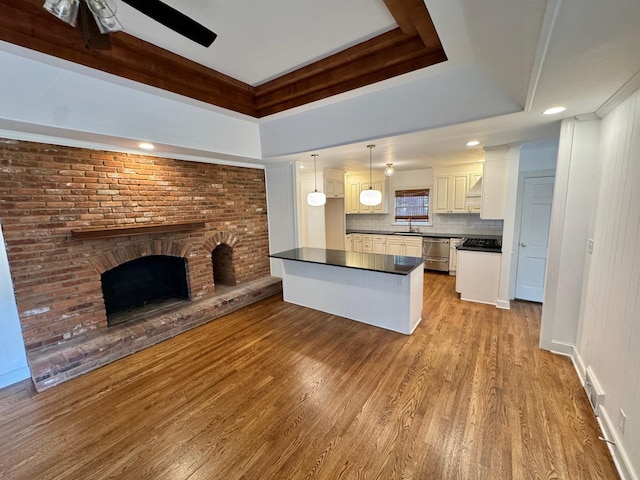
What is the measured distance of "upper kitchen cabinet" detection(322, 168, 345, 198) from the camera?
5.45 metres

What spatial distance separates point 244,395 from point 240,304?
6.54ft

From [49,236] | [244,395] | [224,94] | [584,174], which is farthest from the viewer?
[224,94]

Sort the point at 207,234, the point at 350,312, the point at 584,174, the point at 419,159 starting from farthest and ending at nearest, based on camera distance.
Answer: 1. the point at 419,159
2. the point at 207,234
3. the point at 350,312
4. the point at 584,174

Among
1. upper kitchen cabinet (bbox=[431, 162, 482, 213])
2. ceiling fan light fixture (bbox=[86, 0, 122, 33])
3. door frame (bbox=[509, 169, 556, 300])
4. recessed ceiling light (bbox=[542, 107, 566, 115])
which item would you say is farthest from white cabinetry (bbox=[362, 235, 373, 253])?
ceiling fan light fixture (bbox=[86, 0, 122, 33])

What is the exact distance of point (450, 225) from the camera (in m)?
5.80

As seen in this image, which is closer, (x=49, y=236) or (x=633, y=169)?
(x=633, y=169)

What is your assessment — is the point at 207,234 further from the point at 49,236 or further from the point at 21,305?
the point at 21,305

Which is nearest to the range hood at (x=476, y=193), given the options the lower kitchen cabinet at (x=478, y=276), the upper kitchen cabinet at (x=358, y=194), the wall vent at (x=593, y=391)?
the lower kitchen cabinet at (x=478, y=276)

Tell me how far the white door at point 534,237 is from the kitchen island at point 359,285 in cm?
190

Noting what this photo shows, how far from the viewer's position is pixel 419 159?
15.2 ft

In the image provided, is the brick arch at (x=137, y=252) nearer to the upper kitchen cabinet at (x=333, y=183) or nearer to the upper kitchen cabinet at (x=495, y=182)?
the upper kitchen cabinet at (x=333, y=183)

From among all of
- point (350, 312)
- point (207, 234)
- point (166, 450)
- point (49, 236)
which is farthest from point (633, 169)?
point (49, 236)

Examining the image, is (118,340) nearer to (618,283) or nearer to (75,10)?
(75,10)

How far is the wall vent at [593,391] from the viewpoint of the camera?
1885mm
